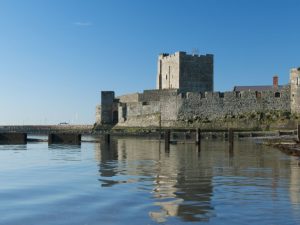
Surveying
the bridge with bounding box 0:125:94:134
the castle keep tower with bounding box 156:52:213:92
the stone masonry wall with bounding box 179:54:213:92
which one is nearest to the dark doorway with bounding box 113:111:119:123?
the bridge with bounding box 0:125:94:134

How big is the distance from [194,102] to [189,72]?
670 cm

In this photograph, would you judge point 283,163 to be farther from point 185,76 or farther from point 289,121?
point 185,76

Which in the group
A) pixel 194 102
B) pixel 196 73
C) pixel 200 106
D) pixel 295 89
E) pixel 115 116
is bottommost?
pixel 115 116

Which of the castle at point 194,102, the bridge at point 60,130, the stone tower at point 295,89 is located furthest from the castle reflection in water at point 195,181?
the bridge at point 60,130

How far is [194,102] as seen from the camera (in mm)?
44375

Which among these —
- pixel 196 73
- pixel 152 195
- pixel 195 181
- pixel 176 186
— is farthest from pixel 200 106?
pixel 152 195

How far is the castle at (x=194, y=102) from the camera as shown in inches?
1545

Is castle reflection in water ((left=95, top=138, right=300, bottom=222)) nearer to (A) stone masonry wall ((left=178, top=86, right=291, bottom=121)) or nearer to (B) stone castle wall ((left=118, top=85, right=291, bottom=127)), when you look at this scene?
(A) stone masonry wall ((left=178, top=86, right=291, bottom=121))

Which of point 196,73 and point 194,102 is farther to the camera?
point 196,73

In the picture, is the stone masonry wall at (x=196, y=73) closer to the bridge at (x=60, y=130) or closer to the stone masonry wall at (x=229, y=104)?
the stone masonry wall at (x=229, y=104)

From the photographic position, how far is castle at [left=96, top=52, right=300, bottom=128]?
3925cm

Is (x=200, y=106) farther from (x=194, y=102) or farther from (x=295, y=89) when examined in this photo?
(x=295, y=89)

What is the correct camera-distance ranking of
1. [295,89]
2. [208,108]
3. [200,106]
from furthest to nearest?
[200,106] → [208,108] → [295,89]

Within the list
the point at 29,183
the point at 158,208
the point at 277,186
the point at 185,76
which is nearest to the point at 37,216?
the point at 158,208
